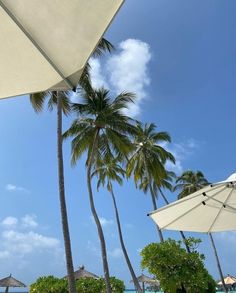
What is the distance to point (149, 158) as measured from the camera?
26.6 m

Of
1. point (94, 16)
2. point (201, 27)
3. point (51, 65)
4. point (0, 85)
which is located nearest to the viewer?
point (94, 16)

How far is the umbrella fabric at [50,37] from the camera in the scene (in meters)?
2.03

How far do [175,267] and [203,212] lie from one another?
7.05ft

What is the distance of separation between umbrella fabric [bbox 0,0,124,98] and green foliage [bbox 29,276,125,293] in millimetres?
13408

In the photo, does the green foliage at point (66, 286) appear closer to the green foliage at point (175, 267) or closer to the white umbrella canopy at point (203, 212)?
the green foliage at point (175, 267)

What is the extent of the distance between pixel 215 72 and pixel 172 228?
16.3 metres

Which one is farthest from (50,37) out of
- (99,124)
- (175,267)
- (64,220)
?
(99,124)

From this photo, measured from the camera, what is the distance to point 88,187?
19.9 metres

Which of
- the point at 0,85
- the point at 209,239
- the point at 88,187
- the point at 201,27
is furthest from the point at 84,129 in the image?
the point at 209,239

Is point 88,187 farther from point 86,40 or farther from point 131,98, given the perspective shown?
point 86,40

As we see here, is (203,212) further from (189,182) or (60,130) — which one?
(189,182)

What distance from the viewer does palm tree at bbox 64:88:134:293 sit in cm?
1978

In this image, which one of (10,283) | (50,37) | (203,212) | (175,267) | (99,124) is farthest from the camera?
(10,283)

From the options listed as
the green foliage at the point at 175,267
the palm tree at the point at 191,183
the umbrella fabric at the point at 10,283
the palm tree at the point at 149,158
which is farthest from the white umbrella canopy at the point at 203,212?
the palm tree at the point at 191,183
